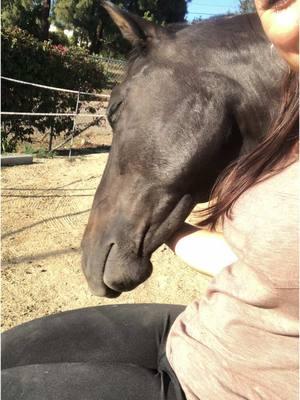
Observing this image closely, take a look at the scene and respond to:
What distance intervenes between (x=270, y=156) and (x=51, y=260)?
305 cm

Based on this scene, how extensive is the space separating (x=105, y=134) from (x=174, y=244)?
10355 mm

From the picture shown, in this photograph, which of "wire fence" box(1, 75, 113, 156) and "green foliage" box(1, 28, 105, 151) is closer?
"wire fence" box(1, 75, 113, 156)

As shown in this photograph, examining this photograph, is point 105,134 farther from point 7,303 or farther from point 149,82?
point 149,82

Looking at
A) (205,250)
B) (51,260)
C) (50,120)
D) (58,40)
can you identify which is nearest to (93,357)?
(205,250)

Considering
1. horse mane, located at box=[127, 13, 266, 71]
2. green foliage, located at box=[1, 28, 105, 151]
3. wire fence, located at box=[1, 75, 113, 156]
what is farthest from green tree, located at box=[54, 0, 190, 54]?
horse mane, located at box=[127, 13, 266, 71]

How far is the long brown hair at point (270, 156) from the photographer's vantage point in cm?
124

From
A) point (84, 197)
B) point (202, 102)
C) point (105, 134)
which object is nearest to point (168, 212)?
point (202, 102)

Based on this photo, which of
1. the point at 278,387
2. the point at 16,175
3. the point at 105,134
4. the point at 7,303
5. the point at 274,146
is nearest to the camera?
the point at 278,387

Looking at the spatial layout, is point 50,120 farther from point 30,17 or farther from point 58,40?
A: point 58,40

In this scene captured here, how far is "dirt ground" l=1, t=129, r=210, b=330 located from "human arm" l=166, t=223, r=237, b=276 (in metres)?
1.97

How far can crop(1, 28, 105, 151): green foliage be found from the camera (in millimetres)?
8820

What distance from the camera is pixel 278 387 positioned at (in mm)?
1096

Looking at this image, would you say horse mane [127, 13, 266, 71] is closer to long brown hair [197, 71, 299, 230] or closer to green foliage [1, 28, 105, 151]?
long brown hair [197, 71, 299, 230]

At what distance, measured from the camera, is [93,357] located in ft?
4.99
